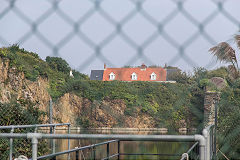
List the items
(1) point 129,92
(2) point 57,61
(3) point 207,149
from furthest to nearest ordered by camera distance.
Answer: (1) point 129,92 → (2) point 57,61 → (3) point 207,149

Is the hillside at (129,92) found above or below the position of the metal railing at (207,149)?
above

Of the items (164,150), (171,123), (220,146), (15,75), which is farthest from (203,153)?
(15,75)

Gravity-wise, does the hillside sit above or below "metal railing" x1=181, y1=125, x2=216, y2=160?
above

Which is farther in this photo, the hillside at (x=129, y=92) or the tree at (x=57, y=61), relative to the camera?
the hillside at (x=129, y=92)

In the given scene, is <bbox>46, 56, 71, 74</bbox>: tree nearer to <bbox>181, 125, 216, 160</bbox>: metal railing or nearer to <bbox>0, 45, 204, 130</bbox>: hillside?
<bbox>0, 45, 204, 130</bbox>: hillside

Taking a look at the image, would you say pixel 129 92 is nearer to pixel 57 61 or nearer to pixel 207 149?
pixel 57 61

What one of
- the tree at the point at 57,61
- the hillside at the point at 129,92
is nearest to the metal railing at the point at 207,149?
the hillside at the point at 129,92

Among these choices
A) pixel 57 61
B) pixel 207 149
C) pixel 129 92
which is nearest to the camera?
pixel 207 149

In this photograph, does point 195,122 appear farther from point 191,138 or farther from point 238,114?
point 191,138

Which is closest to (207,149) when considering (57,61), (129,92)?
(57,61)

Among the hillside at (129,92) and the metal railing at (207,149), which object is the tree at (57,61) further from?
the metal railing at (207,149)

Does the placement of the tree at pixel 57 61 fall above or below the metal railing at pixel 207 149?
above

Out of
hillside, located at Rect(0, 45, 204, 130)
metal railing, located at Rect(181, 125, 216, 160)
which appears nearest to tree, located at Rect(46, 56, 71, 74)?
hillside, located at Rect(0, 45, 204, 130)

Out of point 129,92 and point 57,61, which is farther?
point 129,92
